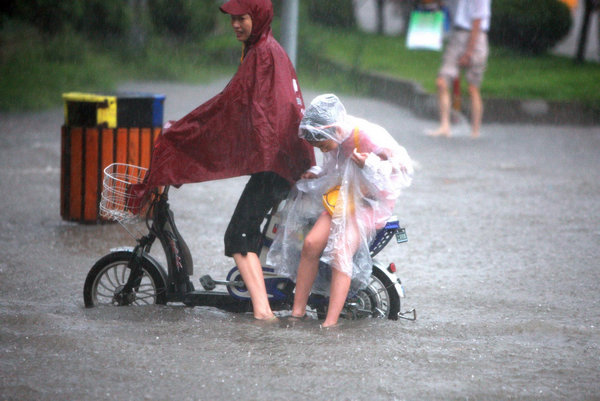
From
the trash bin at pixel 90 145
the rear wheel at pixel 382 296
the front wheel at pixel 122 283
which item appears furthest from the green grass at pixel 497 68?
the front wheel at pixel 122 283

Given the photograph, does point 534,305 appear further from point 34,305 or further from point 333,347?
point 34,305

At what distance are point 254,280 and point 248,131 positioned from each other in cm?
76

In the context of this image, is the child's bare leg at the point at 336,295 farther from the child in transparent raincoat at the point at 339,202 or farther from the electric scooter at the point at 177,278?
the electric scooter at the point at 177,278

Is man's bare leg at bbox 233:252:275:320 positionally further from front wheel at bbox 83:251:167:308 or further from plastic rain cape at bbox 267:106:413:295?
front wheel at bbox 83:251:167:308

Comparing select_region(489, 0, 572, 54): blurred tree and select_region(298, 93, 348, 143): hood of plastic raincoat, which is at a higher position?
select_region(298, 93, 348, 143): hood of plastic raincoat

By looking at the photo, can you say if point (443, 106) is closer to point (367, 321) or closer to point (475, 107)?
point (475, 107)

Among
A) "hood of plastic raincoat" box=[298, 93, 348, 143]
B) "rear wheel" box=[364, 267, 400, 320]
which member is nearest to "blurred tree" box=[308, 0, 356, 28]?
"rear wheel" box=[364, 267, 400, 320]

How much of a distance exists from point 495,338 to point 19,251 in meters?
3.51

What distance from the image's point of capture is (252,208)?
202 inches

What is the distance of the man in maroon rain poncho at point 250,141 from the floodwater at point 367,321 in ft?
1.60

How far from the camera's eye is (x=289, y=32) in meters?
9.29

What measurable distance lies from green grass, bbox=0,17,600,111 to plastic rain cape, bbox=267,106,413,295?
9.99 metres

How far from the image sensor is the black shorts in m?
5.13

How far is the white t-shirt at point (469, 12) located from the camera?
39.3ft
